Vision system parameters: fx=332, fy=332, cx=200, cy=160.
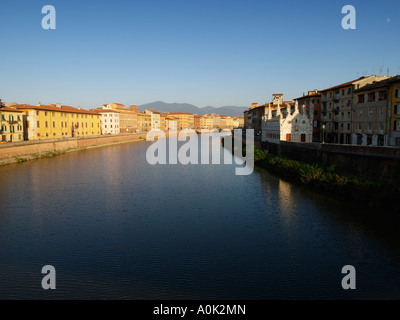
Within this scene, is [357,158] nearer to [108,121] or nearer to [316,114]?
[316,114]

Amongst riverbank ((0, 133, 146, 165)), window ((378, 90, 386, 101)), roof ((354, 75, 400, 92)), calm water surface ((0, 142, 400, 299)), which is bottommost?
calm water surface ((0, 142, 400, 299))

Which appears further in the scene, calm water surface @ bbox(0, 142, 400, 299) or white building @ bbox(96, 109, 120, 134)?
white building @ bbox(96, 109, 120, 134)

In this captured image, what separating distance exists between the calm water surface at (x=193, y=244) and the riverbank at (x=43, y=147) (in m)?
16.0

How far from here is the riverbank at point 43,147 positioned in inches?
1623

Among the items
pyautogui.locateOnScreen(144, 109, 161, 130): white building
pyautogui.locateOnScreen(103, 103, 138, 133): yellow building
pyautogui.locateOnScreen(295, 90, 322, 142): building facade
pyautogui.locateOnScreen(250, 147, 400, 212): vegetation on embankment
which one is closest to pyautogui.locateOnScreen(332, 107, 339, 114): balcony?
pyautogui.locateOnScreen(295, 90, 322, 142): building facade

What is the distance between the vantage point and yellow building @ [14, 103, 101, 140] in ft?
194

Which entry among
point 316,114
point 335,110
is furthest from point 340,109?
point 316,114

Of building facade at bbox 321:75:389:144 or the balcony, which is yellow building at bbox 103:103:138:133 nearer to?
building facade at bbox 321:75:389:144

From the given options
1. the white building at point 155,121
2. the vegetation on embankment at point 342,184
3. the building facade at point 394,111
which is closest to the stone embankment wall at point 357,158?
the vegetation on embankment at point 342,184

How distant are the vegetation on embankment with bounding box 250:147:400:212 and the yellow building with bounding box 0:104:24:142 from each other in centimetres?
4193

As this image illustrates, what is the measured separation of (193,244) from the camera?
1522 centimetres

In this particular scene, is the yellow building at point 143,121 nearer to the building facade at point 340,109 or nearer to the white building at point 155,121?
the white building at point 155,121

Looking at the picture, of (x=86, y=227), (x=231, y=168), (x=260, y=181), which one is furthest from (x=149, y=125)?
(x=86, y=227)
